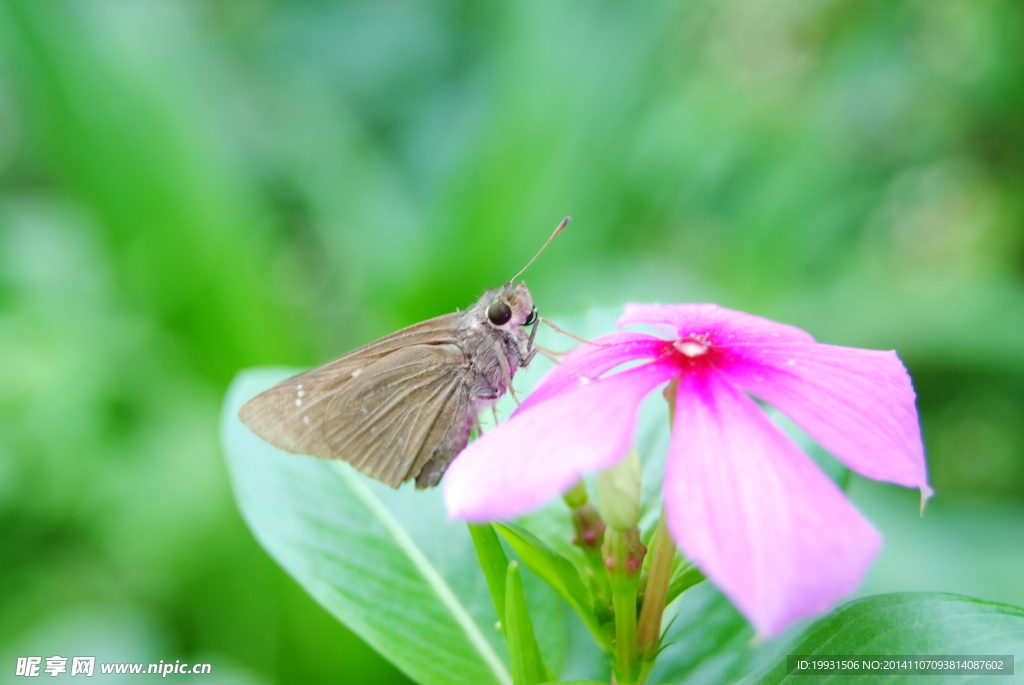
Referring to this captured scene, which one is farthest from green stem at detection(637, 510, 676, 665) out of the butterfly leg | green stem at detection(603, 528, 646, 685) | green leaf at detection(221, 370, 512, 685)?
the butterfly leg

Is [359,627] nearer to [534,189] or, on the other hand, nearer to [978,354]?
[534,189]

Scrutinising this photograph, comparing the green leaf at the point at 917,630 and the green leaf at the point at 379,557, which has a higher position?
the green leaf at the point at 379,557

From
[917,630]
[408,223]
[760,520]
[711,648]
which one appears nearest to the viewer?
[760,520]

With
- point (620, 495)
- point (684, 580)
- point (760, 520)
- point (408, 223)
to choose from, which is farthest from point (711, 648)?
point (408, 223)

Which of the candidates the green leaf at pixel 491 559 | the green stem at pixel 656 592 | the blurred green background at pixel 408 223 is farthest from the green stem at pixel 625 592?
the blurred green background at pixel 408 223

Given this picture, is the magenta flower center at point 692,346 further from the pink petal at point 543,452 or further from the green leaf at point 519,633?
the green leaf at point 519,633

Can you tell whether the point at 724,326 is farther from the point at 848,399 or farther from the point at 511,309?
the point at 511,309
